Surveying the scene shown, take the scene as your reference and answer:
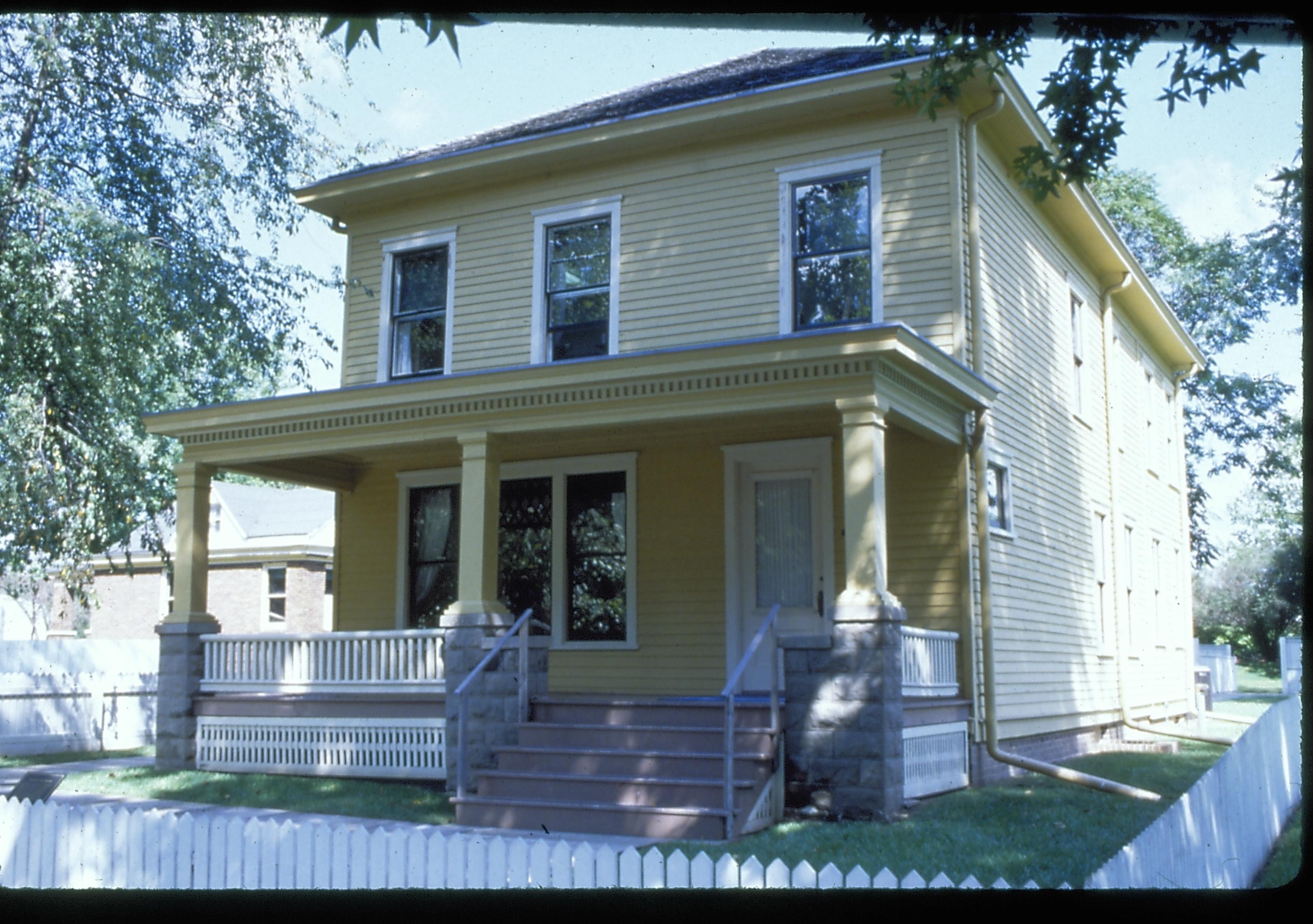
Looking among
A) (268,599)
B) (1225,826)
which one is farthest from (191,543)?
(268,599)

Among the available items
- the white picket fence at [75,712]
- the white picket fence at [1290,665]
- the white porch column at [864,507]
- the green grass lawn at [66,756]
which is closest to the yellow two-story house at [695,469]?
the white porch column at [864,507]

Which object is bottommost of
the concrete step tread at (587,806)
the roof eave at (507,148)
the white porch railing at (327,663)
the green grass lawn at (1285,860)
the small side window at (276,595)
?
the green grass lawn at (1285,860)

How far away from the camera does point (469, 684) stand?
1040 centimetres

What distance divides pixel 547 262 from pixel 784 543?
14.0 ft

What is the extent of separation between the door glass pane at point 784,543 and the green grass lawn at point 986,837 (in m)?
2.61

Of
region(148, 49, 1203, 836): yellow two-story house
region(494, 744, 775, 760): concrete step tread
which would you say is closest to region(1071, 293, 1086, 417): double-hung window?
region(148, 49, 1203, 836): yellow two-story house

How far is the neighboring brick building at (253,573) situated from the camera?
30.2 meters

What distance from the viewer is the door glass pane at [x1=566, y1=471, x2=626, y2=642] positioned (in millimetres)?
13266

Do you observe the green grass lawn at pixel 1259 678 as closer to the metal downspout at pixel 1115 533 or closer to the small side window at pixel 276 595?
the metal downspout at pixel 1115 533

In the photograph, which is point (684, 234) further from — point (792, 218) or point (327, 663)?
point (327, 663)

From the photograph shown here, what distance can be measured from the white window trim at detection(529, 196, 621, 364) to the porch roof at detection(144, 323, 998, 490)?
2430mm

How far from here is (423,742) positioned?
37.7 ft

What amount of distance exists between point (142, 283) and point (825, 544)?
363 inches

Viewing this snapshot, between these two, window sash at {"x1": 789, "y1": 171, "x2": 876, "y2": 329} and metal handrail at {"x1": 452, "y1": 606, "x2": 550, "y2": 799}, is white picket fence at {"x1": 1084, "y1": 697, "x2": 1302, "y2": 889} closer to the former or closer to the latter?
window sash at {"x1": 789, "y1": 171, "x2": 876, "y2": 329}
